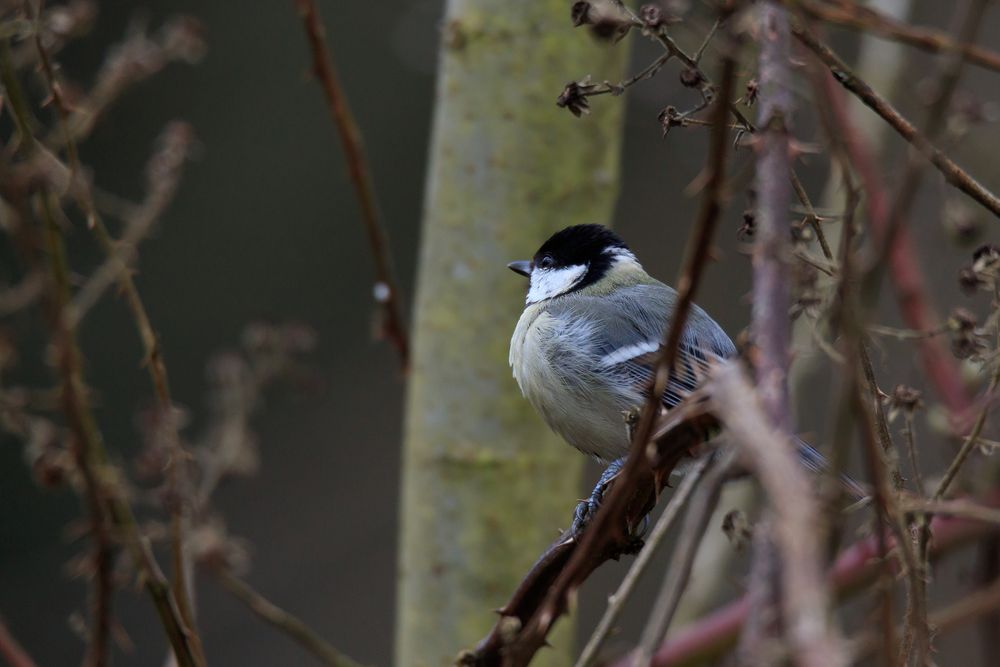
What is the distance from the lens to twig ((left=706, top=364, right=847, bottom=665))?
1.59ft

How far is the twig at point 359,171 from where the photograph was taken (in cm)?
179

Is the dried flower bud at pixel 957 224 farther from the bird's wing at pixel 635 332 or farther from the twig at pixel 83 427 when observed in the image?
the twig at pixel 83 427

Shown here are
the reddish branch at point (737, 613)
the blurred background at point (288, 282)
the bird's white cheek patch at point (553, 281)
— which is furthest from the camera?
the blurred background at point (288, 282)

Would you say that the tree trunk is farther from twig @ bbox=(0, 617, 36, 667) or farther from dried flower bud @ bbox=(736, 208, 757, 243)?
dried flower bud @ bbox=(736, 208, 757, 243)

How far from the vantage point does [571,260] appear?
7.86ft

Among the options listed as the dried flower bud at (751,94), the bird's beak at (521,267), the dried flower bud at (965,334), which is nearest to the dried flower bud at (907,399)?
the dried flower bud at (965,334)

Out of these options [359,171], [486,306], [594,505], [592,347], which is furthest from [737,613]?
[359,171]

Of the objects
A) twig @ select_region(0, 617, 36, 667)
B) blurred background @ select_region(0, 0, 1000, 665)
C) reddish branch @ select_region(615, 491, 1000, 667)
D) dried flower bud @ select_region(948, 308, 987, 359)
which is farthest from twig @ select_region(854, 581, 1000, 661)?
blurred background @ select_region(0, 0, 1000, 665)

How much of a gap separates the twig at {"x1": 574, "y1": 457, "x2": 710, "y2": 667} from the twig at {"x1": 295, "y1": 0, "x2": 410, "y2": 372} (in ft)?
3.81

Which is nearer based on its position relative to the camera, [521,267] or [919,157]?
[919,157]

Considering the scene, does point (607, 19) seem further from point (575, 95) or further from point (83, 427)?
point (83, 427)

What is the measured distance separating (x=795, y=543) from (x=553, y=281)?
1.91 m

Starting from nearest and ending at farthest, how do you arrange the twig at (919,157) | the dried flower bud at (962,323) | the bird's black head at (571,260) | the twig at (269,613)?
1. the twig at (919,157)
2. the dried flower bud at (962,323)
3. the twig at (269,613)
4. the bird's black head at (571,260)

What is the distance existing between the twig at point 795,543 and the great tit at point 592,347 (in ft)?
4.19
